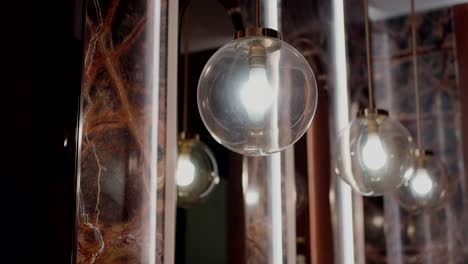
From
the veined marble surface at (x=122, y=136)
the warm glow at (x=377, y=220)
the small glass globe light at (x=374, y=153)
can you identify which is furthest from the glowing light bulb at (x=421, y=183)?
the veined marble surface at (x=122, y=136)

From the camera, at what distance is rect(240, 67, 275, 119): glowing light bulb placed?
1172 millimetres

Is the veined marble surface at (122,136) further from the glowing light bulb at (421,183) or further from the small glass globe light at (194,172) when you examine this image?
the glowing light bulb at (421,183)

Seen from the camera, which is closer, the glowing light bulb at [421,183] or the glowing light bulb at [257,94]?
the glowing light bulb at [257,94]

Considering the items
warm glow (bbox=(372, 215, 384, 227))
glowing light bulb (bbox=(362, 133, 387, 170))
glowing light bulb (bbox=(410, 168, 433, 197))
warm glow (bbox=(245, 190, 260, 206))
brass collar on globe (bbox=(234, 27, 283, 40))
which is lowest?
warm glow (bbox=(372, 215, 384, 227))

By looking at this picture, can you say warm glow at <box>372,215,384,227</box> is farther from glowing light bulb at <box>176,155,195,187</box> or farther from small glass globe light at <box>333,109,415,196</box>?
glowing light bulb at <box>176,155,195,187</box>

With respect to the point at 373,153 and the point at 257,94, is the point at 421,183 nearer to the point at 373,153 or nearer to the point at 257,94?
the point at 373,153

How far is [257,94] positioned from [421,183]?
1937 millimetres

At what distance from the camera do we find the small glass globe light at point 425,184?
2.88 meters

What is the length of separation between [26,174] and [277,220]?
6.99 feet

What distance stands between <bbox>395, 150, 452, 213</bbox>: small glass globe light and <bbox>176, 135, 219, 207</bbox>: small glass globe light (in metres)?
1.10

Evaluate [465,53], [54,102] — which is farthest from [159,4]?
[465,53]

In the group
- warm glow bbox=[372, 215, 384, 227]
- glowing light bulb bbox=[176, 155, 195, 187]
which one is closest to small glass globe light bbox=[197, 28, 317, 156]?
glowing light bulb bbox=[176, 155, 195, 187]

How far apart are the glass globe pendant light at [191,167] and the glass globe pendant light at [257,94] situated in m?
0.87

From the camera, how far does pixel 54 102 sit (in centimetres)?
87
